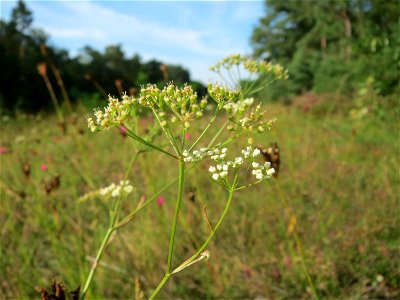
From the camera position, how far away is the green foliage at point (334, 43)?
5005 millimetres

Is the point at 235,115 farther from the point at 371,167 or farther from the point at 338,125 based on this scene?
the point at 338,125

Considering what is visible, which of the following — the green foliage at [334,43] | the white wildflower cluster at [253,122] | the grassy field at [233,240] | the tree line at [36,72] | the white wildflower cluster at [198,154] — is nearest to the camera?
the white wildflower cluster at [198,154]

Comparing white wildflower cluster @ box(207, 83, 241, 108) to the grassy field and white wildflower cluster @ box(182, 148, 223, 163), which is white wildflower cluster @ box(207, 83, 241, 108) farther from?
the grassy field

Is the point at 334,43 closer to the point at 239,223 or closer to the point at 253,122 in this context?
the point at 239,223

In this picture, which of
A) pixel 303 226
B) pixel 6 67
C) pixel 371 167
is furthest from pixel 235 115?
pixel 6 67

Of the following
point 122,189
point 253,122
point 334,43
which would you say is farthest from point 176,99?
point 334,43

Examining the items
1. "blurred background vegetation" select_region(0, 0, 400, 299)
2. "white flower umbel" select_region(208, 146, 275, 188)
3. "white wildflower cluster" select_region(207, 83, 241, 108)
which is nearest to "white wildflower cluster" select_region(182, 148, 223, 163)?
"white flower umbel" select_region(208, 146, 275, 188)

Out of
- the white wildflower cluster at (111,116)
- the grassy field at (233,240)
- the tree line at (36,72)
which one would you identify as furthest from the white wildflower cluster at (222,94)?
the tree line at (36,72)

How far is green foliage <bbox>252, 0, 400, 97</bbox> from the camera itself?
5005 mm

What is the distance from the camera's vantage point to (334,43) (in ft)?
93.7

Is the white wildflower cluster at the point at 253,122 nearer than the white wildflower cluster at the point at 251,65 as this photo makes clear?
Yes

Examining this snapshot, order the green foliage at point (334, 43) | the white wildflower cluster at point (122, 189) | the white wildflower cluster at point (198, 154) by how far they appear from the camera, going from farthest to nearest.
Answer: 1. the green foliage at point (334, 43)
2. the white wildflower cluster at point (122, 189)
3. the white wildflower cluster at point (198, 154)

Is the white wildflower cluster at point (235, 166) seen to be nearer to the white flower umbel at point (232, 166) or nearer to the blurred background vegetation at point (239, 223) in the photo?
the white flower umbel at point (232, 166)

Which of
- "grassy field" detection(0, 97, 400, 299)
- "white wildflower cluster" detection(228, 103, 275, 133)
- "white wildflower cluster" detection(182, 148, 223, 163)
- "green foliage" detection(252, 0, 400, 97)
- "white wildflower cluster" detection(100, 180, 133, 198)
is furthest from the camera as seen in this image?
"green foliage" detection(252, 0, 400, 97)
